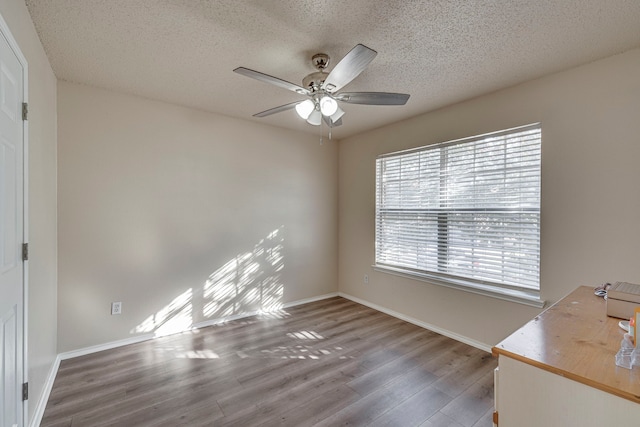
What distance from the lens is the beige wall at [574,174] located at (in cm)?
207

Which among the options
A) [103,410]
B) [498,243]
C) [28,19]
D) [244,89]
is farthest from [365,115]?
[103,410]

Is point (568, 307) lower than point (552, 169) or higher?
lower

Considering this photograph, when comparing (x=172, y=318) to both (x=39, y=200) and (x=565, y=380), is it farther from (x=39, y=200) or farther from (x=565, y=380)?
(x=565, y=380)

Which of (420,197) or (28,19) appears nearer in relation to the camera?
(28,19)

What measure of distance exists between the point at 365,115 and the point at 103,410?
11.9ft

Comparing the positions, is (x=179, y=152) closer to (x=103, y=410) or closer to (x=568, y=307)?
(x=103, y=410)

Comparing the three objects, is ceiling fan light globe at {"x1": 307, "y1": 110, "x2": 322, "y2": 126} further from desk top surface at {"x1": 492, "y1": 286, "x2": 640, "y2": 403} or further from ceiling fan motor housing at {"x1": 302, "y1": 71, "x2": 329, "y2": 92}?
desk top surface at {"x1": 492, "y1": 286, "x2": 640, "y2": 403}

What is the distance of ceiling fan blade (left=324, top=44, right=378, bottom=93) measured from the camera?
153 centimetres

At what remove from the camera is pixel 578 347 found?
1148 millimetres

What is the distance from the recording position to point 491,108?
9.16 ft

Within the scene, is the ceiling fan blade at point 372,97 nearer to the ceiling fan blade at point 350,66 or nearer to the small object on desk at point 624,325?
the ceiling fan blade at point 350,66

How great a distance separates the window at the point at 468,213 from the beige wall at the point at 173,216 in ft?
4.29

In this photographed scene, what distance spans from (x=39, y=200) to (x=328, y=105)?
2.12 meters

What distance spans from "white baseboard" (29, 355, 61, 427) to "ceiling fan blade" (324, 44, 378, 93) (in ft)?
9.30
